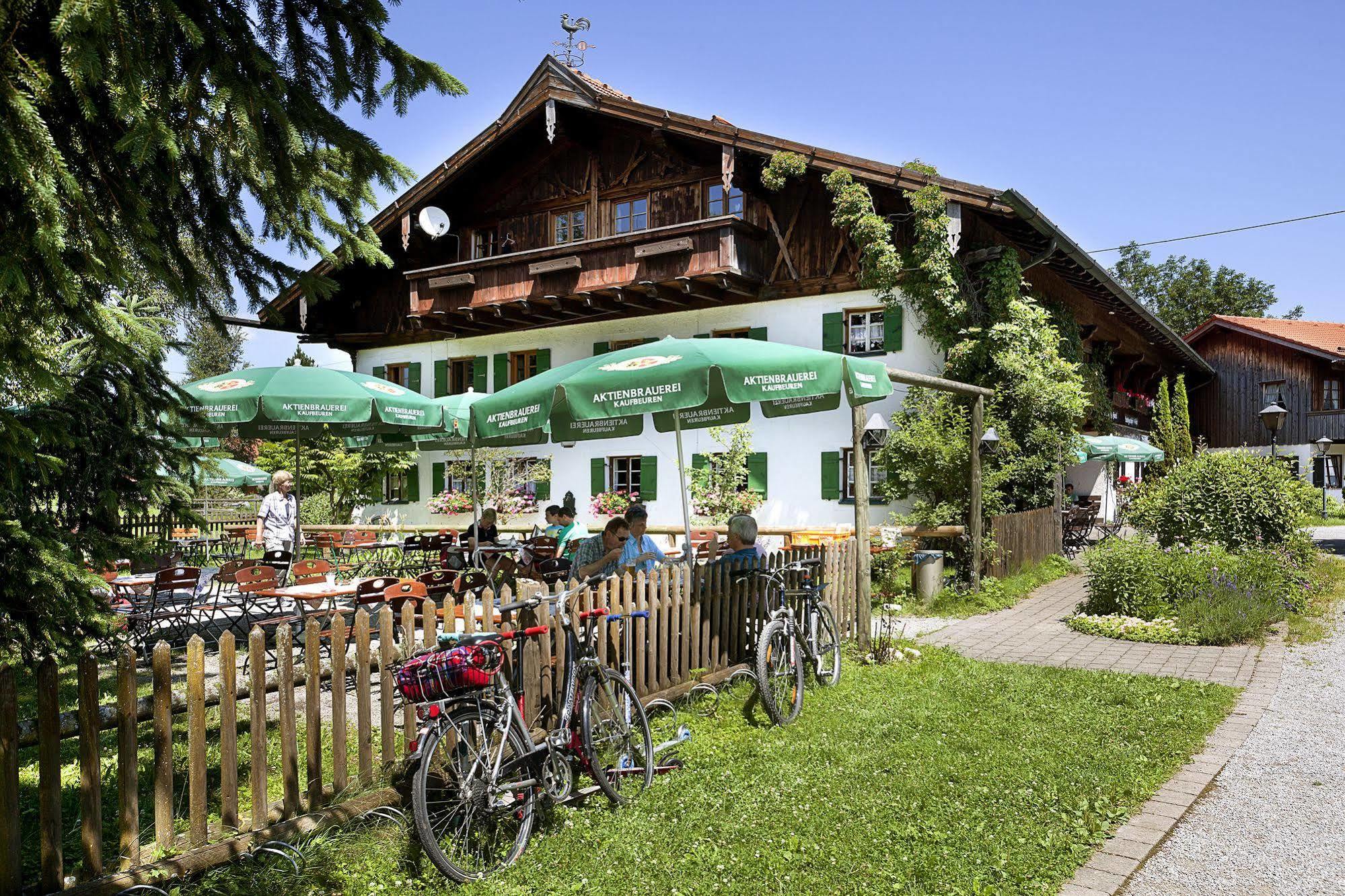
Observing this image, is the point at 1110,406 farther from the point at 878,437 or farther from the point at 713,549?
the point at 713,549

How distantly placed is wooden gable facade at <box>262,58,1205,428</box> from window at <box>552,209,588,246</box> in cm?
4

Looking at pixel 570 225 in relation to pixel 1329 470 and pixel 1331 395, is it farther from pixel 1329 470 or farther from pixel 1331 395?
pixel 1329 470

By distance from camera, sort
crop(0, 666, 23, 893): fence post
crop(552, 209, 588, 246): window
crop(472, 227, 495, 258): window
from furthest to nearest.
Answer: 1. crop(472, 227, 495, 258): window
2. crop(552, 209, 588, 246): window
3. crop(0, 666, 23, 893): fence post

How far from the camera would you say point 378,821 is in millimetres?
4145

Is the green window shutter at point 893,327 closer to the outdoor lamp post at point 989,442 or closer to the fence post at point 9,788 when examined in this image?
the outdoor lamp post at point 989,442

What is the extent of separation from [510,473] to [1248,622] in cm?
1566

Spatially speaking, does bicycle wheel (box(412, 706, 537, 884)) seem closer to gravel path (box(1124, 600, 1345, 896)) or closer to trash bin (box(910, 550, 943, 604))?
gravel path (box(1124, 600, 1345, 896))

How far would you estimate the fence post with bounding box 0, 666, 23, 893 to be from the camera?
3066mm

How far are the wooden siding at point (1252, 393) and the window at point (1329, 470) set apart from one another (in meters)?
1.79

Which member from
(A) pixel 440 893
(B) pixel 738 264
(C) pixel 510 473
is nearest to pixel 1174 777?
(A) pixel 440 893

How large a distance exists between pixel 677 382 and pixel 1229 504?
8220 mm

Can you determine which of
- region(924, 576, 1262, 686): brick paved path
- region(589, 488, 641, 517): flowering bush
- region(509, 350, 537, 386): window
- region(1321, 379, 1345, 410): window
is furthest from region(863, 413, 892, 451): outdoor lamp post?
region(1321, 379, 1345, 410): window

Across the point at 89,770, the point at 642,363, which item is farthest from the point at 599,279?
the point at 89,770

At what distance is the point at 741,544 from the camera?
6945mm
